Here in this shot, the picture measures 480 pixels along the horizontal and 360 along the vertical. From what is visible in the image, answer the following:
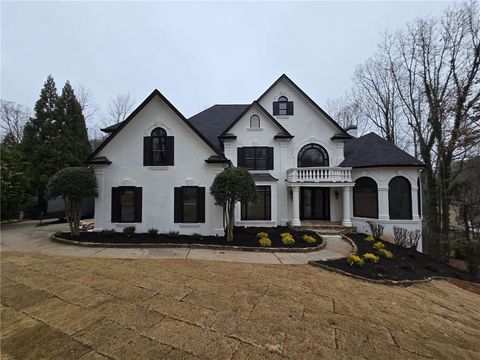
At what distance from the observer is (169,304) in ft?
15.0

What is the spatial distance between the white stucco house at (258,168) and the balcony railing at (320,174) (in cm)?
6

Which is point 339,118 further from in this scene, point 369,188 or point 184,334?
point 184,334

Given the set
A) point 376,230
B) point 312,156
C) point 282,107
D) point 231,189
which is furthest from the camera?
point 282,107

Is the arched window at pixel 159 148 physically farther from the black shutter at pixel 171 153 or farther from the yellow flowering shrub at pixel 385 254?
the yellow flowering shrub at pixel 385 254

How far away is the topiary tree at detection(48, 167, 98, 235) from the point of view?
9.59 meters

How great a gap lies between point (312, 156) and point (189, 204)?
29.1 feet

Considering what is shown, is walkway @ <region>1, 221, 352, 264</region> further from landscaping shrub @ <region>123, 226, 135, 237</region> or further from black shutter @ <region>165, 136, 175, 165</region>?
black shutter @ <region>165, 136, 175, 165</region>

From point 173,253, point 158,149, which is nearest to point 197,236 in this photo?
point 173,253

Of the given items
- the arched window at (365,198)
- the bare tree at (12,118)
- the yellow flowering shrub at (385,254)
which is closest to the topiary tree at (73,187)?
the yellow flowering shrub at (385,254)

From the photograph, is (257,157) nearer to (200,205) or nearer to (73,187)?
(200,205)

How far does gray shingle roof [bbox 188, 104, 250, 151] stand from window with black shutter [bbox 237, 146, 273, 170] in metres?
1.98

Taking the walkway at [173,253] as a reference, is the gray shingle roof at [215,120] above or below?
above

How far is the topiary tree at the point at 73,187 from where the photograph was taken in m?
9.59

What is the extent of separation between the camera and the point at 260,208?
45.3 ft
